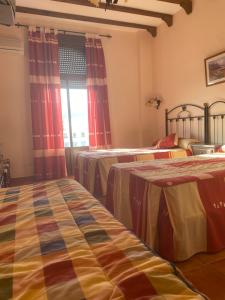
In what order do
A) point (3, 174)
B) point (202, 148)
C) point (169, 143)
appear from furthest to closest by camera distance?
point (169, 143), point (202, 148), point (3, 174)

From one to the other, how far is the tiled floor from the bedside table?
1844 mm

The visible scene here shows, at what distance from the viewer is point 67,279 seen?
63cm

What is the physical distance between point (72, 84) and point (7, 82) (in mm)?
1162

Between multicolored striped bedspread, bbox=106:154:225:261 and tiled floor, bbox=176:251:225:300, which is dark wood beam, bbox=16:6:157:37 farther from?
tiled floor, bbox=176:251:225:300

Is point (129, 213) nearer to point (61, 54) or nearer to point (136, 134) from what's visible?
point (136, 134)

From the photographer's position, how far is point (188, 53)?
3.99 metres

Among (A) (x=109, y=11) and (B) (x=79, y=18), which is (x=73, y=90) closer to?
(B) (x=79, y=18)

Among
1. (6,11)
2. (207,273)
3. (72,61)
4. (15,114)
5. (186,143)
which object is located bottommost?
(207,273)

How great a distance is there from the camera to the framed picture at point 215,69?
334cm

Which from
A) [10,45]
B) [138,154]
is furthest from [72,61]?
[138,154]

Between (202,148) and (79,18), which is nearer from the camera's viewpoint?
(202,148)

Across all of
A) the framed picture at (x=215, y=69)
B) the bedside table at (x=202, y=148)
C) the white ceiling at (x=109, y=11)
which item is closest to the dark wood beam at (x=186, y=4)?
the white ceiling at (x=109, y=11)

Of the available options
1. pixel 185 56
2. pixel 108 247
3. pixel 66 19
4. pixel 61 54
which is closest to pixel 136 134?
pixel 185 56

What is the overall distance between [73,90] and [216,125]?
2694 millimetres
